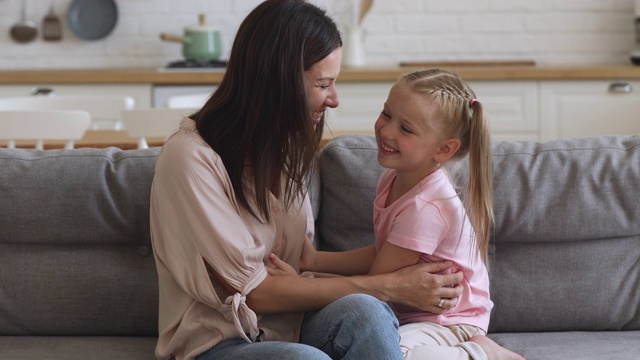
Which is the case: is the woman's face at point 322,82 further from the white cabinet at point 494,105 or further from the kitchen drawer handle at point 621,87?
the kitchen drawer handle at point 621,87

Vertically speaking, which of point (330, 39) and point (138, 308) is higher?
point (330, 39)

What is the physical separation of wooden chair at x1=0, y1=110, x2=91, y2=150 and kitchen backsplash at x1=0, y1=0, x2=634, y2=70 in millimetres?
2028

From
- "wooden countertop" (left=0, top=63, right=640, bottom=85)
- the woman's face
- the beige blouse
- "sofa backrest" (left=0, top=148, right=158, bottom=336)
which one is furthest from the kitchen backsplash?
the beige blouse

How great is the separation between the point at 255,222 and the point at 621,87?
294 centimetres

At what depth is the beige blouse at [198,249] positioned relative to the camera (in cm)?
176

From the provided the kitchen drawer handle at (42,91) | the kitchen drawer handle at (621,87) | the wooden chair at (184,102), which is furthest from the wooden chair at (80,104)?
the kitchen drawer handle at (621,87)

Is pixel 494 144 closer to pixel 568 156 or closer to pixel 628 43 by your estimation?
pixel 568 156

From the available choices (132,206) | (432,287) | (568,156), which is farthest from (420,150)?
(132,206)

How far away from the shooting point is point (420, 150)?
6.48 ft

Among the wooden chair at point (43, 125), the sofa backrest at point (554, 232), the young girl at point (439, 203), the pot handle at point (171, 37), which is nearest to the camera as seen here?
the young girl at point (439, 203)

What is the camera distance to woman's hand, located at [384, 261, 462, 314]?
6.23 ft

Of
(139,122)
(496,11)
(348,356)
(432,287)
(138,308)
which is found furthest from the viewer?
(496,11)

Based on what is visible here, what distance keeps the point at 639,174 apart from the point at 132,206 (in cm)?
114

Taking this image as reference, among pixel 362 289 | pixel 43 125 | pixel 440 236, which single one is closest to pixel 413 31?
pixel 43 125
